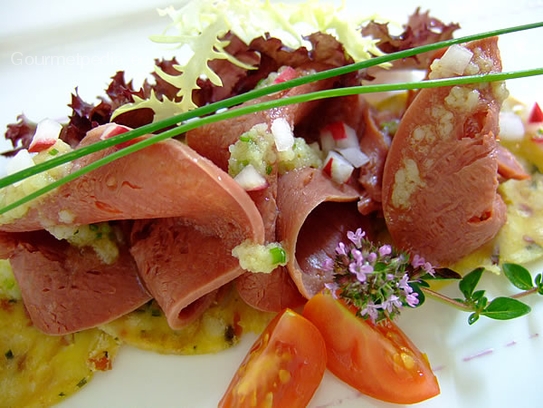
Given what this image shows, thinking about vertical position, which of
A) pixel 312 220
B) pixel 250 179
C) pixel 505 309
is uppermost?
pixel 250 179

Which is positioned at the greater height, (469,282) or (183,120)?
(183,120)

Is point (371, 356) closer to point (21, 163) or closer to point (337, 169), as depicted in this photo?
point (337, 169)

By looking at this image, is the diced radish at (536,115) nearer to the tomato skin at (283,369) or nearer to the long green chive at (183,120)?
the long green chive at (183,120)

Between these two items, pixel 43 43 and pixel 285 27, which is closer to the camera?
pixel 285 27

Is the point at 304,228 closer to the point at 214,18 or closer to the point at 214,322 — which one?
the point at 214,322

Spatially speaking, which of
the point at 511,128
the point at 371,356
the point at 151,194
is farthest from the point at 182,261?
the point at 511,128

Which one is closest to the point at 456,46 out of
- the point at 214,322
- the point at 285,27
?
Result: the point at 285,27

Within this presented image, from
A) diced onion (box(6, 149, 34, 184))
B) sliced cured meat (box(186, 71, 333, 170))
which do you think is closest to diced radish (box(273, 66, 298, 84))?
sliced cured meat (box(186, 71, 333, 170))
